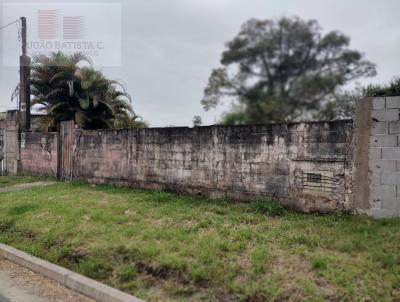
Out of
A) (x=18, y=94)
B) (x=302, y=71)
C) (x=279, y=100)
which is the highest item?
(x=18, y=94)

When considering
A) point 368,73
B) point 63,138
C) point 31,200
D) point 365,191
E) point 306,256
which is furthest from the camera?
point 63,138

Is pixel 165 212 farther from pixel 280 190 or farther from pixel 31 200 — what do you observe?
pixel 31 200

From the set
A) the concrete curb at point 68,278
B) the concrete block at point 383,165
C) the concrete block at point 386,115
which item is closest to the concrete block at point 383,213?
the concrete block at point 383,165

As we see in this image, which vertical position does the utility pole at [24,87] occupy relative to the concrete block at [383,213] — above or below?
above

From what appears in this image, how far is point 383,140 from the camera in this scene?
15.1 feet

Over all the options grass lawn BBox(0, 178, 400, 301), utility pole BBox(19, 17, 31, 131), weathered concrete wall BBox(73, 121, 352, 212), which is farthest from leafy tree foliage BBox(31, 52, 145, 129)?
grass lawn BBox(0, 178, 400, 301)

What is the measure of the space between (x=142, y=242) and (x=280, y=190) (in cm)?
242

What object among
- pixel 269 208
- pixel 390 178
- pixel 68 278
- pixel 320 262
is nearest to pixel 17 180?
pixel 68 278

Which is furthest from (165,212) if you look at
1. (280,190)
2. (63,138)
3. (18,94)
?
(18,94)

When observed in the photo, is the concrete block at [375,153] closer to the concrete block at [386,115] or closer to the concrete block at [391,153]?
the concrete block at [391,153]

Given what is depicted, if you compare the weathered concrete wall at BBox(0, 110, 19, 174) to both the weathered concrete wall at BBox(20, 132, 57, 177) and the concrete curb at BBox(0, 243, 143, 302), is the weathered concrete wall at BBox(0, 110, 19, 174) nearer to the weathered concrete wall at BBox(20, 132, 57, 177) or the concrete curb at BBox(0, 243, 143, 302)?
the weathered concrete wall at BBox(20, 132, 57, 177)

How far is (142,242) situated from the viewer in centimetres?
435

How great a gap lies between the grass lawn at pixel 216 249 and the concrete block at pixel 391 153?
33.0 inches

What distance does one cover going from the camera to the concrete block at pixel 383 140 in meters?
4.54
